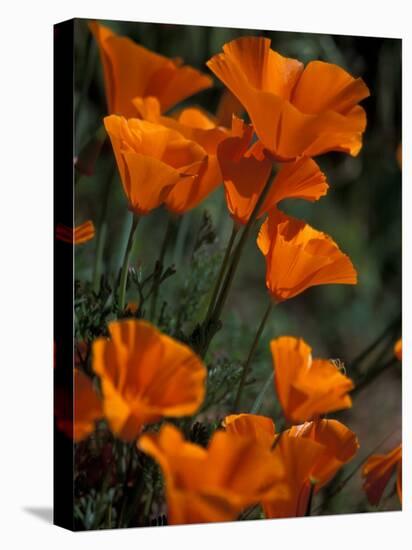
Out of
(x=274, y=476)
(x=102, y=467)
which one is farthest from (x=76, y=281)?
(x=274, y=476)

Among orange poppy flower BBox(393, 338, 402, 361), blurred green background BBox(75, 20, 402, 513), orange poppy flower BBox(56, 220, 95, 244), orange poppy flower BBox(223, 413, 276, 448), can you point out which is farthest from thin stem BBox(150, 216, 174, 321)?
orange poppy flower BBox(393, 338, 402, 361)

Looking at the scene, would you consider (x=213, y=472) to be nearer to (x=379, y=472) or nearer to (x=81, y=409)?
(x=81, y=409)

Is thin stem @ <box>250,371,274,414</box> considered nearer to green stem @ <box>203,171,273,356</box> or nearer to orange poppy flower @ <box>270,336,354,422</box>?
orange poppy flower @ <box>270,336,354,422</box>

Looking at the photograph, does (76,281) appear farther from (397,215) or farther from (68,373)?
(397,215)

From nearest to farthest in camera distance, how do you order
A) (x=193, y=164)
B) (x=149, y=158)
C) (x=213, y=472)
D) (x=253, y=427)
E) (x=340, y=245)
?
(x=213, y=472), (x=149, y=158), (x=193, y=164), (x=253, y=427), (x=340, y=245)

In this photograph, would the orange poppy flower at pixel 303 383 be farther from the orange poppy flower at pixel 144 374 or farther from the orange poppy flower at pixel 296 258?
the orange poppy flower at pixel 144 374

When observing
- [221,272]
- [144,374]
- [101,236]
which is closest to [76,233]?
[101,236]
